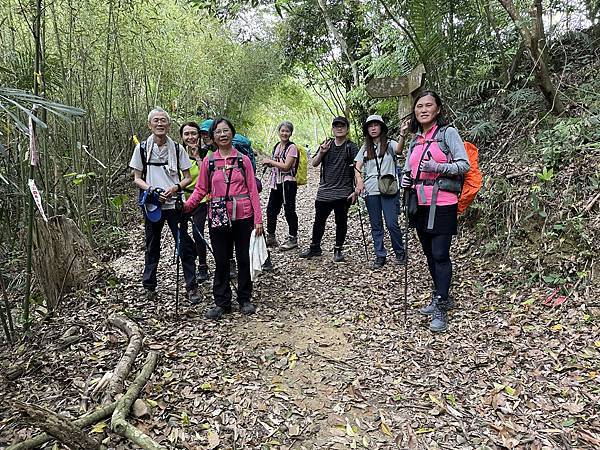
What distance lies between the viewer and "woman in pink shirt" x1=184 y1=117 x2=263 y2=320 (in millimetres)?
3459

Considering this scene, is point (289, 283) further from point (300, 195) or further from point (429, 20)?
point (300, 195)

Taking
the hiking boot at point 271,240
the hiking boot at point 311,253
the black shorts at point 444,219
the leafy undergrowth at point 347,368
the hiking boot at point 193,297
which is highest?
the black shorts at point 444,219

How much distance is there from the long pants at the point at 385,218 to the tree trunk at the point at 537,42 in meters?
1.72

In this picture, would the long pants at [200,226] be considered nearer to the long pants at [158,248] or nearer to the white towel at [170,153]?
the long pants at [158,248]

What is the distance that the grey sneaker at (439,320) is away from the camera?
3336 mm

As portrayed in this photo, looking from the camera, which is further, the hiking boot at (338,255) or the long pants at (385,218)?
the hiking boot at (338,255)

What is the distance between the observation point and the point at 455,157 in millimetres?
3156

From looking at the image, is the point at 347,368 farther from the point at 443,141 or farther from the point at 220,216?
the point at 443,141

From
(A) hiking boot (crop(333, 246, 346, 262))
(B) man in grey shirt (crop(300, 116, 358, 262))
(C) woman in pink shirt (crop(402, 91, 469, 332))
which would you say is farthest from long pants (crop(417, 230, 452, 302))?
(A) hiking boot (crop(333, 246, 346, 262))

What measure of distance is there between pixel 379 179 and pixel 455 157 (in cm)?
135

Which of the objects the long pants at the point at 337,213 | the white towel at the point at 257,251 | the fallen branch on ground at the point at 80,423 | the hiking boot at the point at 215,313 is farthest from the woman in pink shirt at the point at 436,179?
the fallen branch on ground at the point at 80,423

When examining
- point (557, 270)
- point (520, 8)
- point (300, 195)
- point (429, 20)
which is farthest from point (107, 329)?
point (300, 195)

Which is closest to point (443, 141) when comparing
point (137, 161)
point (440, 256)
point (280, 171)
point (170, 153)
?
point (440, 256)

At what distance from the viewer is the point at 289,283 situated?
14.5 feet
